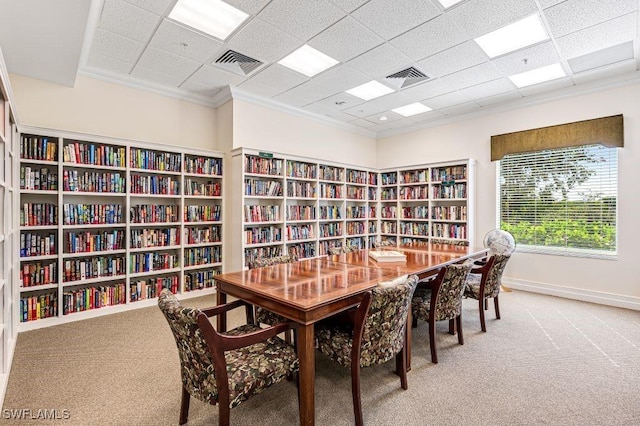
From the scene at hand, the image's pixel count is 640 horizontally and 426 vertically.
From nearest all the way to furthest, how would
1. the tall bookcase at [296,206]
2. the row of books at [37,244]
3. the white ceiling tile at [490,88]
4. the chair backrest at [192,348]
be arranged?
the chair backrest at [192,348] < the row of books at [37,244] < the white ceiling tile at [490,88] < the tall bookcase at [296,206]

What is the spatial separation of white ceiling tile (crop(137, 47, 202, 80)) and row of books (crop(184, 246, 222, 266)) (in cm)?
235

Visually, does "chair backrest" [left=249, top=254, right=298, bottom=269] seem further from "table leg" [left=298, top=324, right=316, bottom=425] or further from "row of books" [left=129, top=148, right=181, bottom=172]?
"row of books" [left=129, top=148, right=181, bottom=172]

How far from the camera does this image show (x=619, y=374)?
7.72ft

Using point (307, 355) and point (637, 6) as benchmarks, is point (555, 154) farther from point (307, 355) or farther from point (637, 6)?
point (307, 355)

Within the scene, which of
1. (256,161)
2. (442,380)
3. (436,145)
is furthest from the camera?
(436,145)

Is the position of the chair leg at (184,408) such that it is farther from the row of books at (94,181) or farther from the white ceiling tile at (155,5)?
the white ceiling tile at (155,5)

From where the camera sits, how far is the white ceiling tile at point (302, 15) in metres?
2.63

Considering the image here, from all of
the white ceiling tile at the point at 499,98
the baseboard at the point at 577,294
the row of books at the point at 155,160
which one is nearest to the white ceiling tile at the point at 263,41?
the row of books at the point at 155,160

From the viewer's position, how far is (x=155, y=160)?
13.0 feet

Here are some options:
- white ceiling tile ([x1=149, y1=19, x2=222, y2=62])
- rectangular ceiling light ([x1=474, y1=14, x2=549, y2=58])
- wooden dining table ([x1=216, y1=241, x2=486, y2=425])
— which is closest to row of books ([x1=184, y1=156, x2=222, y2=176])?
white ceiling tile ([x1=149, y1=19, x2=222, y2=62])

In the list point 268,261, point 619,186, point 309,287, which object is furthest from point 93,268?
point 619,186

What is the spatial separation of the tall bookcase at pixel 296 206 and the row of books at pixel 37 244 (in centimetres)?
200

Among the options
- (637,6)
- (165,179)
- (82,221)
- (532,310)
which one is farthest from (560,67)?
(82,221)

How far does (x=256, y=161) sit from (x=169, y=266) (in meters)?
1.89
